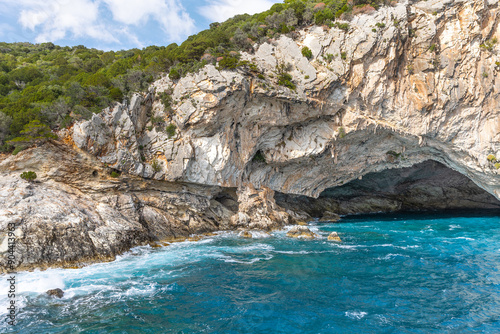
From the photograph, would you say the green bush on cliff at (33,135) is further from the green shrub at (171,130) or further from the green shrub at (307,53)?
the green shrub at (307,53)

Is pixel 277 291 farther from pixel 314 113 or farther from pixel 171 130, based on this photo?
pixel 314 113

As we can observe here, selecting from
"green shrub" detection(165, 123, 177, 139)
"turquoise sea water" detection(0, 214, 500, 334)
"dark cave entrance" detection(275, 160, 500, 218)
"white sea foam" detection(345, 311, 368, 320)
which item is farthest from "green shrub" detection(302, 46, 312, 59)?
"white sea foam" detection(345, 311, 368, 320)

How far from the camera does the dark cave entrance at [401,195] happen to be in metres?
44.2

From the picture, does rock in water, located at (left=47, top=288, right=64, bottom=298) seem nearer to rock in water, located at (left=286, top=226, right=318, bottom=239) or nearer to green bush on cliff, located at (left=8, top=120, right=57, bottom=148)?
green bush on cliff, located at (left=8, top=120, right=57, bottom=148)

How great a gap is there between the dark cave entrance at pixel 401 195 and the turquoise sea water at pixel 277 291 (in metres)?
21.0

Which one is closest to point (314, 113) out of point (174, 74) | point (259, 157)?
point (259, 157)

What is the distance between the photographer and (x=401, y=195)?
164 feet

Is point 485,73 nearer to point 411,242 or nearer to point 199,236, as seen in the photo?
point 411,242

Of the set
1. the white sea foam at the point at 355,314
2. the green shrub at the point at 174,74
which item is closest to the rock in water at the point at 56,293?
the white sea foam at the point at 355,314

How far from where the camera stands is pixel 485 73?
29.4 metres

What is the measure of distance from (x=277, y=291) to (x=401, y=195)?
43394mm

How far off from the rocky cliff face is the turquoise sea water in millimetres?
8093

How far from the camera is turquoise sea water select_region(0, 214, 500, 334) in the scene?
11.9 m

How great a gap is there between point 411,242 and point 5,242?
3207 cm
